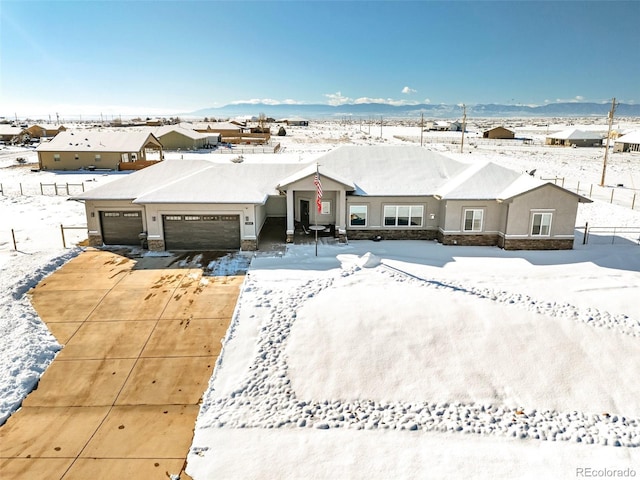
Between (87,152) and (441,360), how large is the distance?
52.2m

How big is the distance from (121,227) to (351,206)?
12828mm

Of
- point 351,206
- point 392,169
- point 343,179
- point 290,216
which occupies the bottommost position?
point 290,216

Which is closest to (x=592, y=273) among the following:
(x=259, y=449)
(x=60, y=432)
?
(x=259, y=449)

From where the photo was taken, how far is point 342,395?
12.3 meters

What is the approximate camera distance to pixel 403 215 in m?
25.3

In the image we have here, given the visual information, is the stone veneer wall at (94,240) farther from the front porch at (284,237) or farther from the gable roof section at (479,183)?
the gable roof section at (479,183)

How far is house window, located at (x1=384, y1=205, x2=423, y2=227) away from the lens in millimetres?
25234

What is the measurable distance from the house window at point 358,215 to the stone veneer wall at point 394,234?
0.46 m

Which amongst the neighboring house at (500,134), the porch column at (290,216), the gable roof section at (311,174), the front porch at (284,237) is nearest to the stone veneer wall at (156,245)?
the front porch at (284,237)

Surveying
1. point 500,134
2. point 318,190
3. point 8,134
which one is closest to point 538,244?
point 318,190

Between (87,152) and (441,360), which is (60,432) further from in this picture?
(87,152)

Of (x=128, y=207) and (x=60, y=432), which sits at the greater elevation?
(x=128, y=207)

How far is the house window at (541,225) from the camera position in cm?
2374

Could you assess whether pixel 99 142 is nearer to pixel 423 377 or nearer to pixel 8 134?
pixel 423 377
